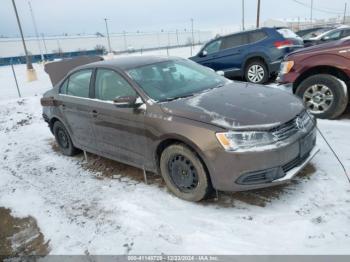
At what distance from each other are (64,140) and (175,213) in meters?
3.05

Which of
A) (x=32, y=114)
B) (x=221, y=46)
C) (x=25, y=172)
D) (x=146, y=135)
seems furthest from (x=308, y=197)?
(x=32, y=114)

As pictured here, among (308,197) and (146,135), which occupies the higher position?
(146,135)

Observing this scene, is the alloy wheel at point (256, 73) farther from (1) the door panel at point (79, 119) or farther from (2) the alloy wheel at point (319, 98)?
(1) the door panel at point (79, 119)

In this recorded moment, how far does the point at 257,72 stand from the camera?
29.5 feet

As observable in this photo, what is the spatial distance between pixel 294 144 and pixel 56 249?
2638mm

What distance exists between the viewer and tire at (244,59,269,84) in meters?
8.87

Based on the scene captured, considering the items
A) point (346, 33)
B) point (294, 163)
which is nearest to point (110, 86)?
point (294, 163)

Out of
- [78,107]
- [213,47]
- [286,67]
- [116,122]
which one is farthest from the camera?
[213,47]

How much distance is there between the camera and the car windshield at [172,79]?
12.9 ft

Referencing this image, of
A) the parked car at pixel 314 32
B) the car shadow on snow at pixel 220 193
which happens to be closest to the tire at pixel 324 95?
the car shadow on snow at pixel 220 193

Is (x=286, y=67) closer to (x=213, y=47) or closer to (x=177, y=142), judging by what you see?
(x=177, y=142)

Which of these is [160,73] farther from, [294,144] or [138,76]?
[294,144]

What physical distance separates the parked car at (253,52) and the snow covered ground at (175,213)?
164 inches

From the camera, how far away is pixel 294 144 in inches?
127
